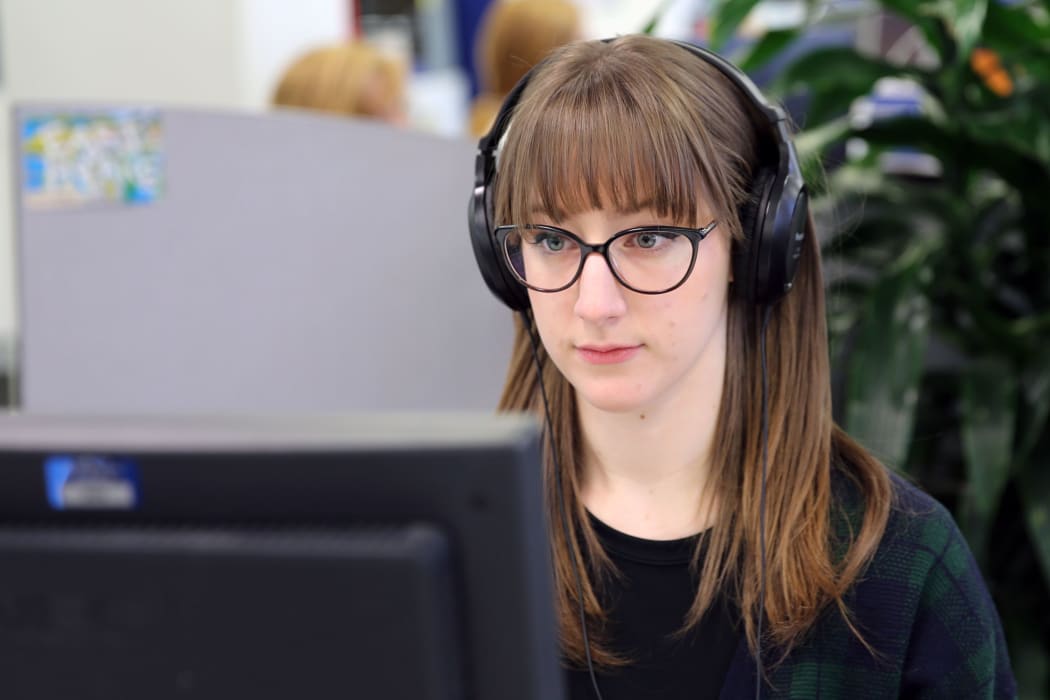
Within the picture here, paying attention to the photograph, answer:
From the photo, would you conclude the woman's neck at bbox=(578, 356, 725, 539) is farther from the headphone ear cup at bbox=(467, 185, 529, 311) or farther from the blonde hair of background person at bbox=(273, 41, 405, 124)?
the blonde hair of background person at bbox=(273, 41, 405, 124)

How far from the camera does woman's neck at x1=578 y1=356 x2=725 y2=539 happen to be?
90 cm

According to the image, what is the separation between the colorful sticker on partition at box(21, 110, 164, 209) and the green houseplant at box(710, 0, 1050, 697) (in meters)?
0.71

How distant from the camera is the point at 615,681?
857 millimetres

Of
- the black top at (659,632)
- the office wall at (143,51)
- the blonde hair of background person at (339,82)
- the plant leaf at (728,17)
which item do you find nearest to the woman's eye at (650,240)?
the black top at (659,632)

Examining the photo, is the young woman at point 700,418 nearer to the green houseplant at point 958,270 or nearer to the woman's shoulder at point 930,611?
the woman's shoulder at point 930,611

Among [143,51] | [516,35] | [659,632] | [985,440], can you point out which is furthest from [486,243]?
[143,51]

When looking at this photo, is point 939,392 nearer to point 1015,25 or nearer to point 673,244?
point 1015,25

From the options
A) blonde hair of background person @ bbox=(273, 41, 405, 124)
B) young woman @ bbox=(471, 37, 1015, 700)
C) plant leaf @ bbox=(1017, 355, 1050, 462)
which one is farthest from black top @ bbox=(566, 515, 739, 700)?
blonde hair of background person @ bbox=(273, 41, 405, 124)

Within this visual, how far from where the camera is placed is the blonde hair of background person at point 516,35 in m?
2.30

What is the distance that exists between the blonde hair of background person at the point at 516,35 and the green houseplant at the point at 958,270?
78 cm

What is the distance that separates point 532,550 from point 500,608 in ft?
0.08

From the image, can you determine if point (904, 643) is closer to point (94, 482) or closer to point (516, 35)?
point (94, 482)

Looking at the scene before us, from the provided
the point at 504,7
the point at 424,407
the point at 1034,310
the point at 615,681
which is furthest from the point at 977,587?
the point at 504,7

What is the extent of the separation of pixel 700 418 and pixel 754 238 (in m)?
0.16
